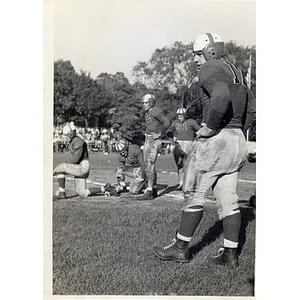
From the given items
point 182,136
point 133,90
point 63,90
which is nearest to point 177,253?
point 182,136

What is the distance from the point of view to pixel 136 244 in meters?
2.25

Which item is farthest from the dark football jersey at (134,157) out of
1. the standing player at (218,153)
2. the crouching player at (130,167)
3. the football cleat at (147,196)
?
the standing player at (218,153)

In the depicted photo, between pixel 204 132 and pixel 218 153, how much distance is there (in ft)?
0.38

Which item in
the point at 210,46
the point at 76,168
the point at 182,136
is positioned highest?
the point at 210,46

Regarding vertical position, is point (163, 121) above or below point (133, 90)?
below

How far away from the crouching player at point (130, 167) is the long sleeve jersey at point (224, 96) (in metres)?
0.35

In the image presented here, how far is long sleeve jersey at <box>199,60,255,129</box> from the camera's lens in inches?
87.0

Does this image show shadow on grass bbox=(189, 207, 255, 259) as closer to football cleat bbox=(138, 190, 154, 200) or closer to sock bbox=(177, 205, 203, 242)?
sock bbox=(177, 205, 203, 242)

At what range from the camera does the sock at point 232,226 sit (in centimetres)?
224

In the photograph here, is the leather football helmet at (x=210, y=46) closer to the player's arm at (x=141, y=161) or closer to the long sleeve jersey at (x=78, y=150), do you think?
the player's arm at (x=141, y=161)

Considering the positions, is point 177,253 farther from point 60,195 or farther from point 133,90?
point 133,90
